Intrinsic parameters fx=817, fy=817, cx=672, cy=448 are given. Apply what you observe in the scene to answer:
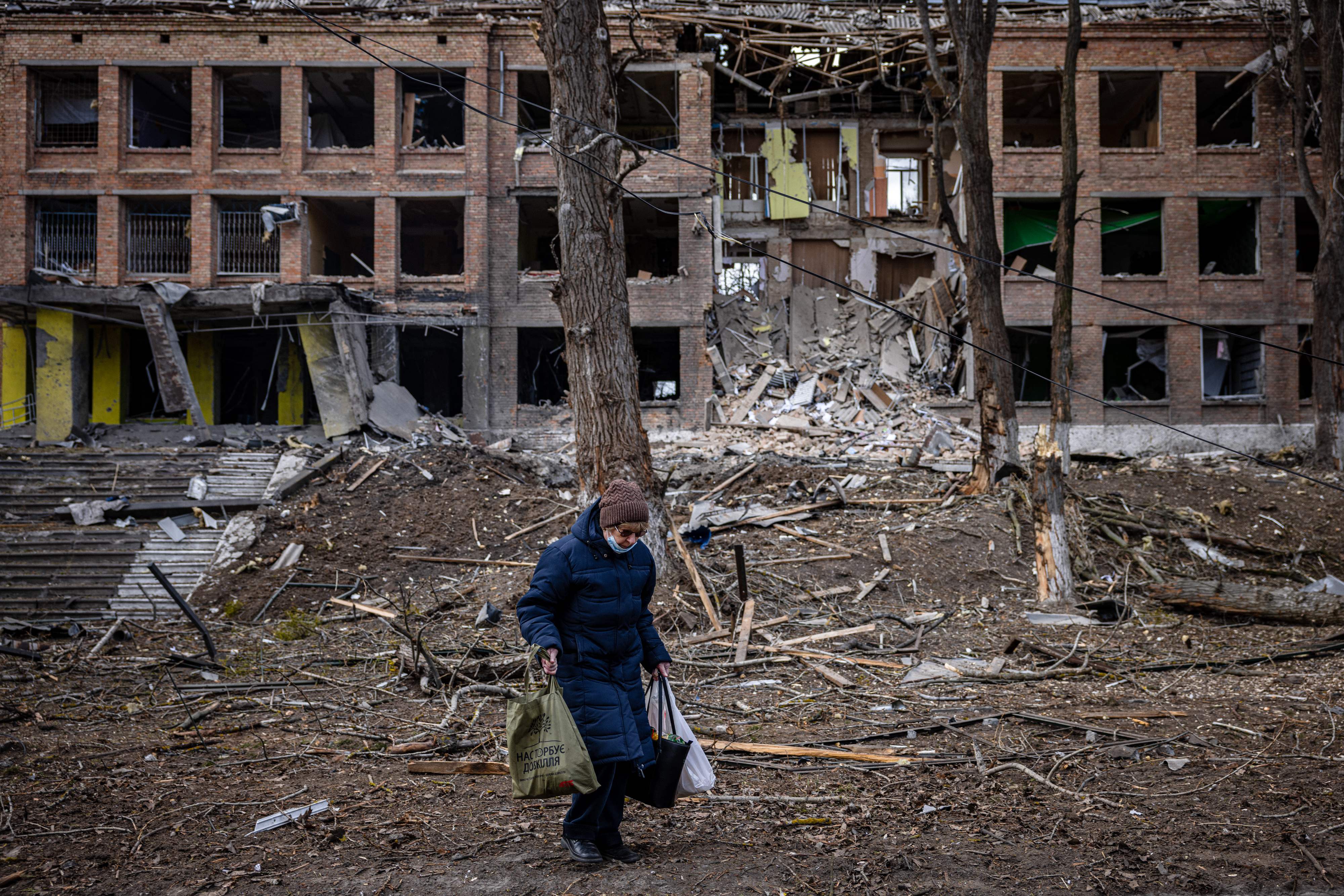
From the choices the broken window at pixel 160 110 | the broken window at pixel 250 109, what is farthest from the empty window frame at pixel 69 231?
the broken window at pixel 250 109

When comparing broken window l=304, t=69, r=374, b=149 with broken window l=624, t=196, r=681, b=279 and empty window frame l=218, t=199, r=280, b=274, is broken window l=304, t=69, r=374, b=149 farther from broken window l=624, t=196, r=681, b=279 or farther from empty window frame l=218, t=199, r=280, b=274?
broken window l=624, t=196, r=681, b=279

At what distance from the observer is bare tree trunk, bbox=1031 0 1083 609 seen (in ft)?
33.1

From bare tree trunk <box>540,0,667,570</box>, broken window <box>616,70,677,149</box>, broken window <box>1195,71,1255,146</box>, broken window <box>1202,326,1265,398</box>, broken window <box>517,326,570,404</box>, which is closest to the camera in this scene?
bare tree trunk <box>540,0,667,570</box>

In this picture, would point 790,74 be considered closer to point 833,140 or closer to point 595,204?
point 833,140

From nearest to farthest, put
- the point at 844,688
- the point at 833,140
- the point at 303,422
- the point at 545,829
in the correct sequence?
the point at 545,829 → the point at 844,688 → the point at 303,422 → the point at 833,140

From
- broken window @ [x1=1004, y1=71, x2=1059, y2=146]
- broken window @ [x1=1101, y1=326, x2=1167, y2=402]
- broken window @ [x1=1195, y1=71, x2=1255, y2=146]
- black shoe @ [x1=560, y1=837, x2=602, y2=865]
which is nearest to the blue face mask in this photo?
black shoe @ [x1=560, y1=837, x2=602, y2=865]

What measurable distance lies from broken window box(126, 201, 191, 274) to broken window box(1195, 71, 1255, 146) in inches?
1146

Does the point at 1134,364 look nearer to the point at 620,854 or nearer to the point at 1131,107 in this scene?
the point at 1131,107

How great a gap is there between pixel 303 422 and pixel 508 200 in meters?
9.00

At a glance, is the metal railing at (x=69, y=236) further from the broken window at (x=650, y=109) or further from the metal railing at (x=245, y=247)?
the broken window at (x=650, y=109)

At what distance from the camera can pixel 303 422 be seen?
24375 millimetres

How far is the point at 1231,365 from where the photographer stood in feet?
81.6

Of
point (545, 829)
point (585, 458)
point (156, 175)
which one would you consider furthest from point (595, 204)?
point (156, 175)

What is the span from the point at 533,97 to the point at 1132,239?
63.7 feet
